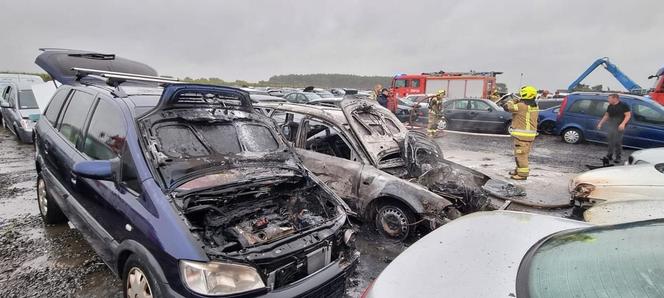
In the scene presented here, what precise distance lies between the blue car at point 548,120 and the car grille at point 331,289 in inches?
512

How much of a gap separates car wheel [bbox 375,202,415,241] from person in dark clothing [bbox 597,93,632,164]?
7255 mm

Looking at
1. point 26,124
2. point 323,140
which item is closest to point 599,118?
point 323,140

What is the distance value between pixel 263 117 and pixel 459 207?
2.50 metres

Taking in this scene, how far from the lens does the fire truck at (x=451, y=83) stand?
66.8ft

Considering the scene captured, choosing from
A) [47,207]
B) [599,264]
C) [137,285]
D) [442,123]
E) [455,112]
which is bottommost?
[442,123]

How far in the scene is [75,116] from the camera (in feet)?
11.0

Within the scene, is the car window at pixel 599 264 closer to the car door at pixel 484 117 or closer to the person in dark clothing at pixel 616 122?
the person in dark clothing at pixel 616 122

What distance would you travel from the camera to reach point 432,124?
11516mm

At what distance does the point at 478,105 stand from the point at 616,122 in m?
4.81

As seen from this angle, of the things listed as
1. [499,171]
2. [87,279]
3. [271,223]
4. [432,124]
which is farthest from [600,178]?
[432,124]

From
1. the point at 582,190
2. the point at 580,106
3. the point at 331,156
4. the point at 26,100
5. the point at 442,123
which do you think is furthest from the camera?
the point at 442,123

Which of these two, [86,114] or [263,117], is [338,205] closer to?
[263,117]

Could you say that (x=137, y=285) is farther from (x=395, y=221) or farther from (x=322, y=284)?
(x=395, y=221)

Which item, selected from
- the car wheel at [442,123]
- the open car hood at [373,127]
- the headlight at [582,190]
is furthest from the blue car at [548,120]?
the open car hood at [373,127]
